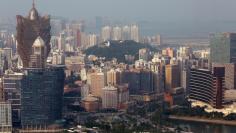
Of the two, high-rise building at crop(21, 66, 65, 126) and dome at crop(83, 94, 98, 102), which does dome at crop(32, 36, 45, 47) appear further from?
dome at crop(83, 94, 98, 102)

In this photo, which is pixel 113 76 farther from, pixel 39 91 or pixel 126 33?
pixel 126 33

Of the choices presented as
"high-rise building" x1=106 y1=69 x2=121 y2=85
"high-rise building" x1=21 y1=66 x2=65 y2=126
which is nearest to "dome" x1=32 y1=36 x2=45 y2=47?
"high-rise building" x1=21 y1=66 x2=65 y2=126

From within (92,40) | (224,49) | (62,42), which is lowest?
(224,49)

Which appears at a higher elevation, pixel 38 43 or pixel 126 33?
pixel 126 33

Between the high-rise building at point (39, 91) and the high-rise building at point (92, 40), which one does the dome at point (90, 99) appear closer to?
the high-rise building at point (39, 91)

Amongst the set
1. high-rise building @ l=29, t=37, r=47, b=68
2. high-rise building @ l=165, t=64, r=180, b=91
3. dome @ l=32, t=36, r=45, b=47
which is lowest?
high-rise building @ l=165, t=64, r=180, b=91

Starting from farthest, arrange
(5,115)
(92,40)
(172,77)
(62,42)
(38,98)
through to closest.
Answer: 1. (92,40)
2. (62,42)
3. (172,77)
4. (38,98)
5. (5,115)

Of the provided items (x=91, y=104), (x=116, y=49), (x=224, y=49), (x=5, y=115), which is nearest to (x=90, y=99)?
(x=91, y=104)

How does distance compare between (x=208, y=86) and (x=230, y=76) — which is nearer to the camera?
(x=208, y=86)
